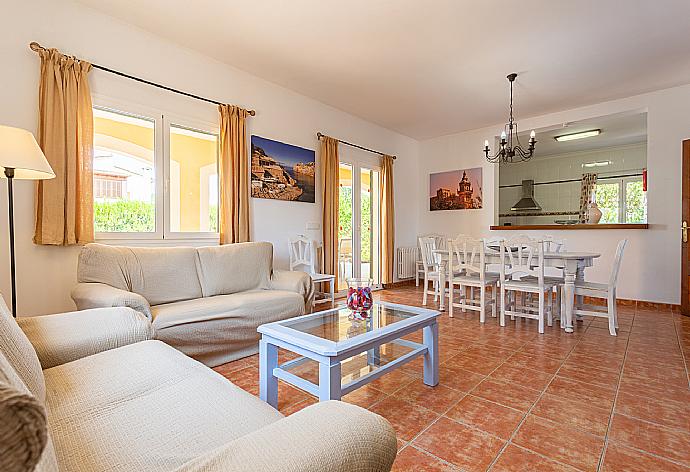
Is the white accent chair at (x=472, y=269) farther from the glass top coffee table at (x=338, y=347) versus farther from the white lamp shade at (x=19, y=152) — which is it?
the white lamp shade at (x=19, y=152)

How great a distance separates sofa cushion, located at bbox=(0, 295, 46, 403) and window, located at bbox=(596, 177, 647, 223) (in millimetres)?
8830

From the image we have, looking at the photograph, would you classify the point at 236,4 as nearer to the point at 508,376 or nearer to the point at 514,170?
the point at 508,376

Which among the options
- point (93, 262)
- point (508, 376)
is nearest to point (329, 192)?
point (93, 262)

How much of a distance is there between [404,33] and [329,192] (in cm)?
223

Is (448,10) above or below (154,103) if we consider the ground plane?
above

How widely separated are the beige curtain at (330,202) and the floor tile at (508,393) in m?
2.87

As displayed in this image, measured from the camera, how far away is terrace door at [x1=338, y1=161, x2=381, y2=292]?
5523 millimetres

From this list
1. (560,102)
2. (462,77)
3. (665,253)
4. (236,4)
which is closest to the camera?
(236,4)

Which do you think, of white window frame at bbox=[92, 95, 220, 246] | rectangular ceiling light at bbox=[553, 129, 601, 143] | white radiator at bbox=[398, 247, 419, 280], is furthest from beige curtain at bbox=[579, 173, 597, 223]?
white window frame at bbox=[92, 95, 220, 246]

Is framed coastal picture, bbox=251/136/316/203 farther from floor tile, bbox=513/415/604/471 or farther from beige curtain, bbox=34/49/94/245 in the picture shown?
floor tile, bbox=513/415/604/471

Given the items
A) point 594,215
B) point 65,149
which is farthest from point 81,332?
point 594,215

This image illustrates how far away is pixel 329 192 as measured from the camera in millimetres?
4895

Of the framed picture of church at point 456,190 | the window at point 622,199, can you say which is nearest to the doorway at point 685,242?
the framed picture of church at point 456,190

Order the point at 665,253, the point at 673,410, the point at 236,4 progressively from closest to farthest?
Answer: the point at 673,410, the point at 236,4, the point at 665,253
